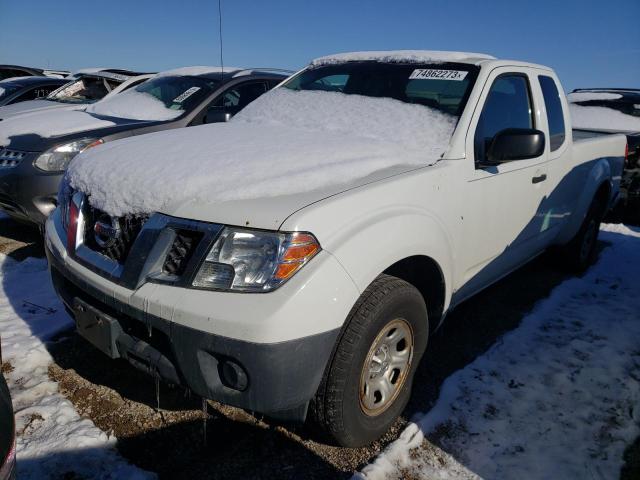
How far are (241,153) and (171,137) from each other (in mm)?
650

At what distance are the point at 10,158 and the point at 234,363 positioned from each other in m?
3.67

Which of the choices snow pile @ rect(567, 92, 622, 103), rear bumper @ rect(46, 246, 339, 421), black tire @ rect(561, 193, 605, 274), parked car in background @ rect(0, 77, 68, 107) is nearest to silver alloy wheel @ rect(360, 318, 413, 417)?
rear bumper @ rect(46, 246, 339, 421)

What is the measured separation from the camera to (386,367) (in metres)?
2.16

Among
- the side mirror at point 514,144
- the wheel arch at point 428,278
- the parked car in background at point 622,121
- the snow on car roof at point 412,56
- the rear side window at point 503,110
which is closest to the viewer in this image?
the wheel arch at point 428,278

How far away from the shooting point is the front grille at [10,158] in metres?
4.07

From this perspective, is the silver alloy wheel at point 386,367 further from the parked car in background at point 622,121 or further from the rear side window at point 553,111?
the parked car in background at point 622,121

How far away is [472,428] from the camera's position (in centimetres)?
232

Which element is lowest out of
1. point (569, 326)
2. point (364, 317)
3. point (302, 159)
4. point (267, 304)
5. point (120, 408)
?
point (569, 326)

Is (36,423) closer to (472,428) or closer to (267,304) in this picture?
(267,304)

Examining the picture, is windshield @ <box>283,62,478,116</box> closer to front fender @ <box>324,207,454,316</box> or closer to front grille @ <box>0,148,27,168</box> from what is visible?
front fender @ <box>324,207,454,316</box>

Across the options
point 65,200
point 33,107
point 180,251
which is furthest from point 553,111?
point 33,107

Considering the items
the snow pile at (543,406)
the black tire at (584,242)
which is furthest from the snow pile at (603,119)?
the snow pile at (543,406)

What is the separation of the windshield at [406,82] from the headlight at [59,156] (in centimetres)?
209

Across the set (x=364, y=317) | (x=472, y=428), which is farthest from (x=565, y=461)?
(x=364, y=317)
